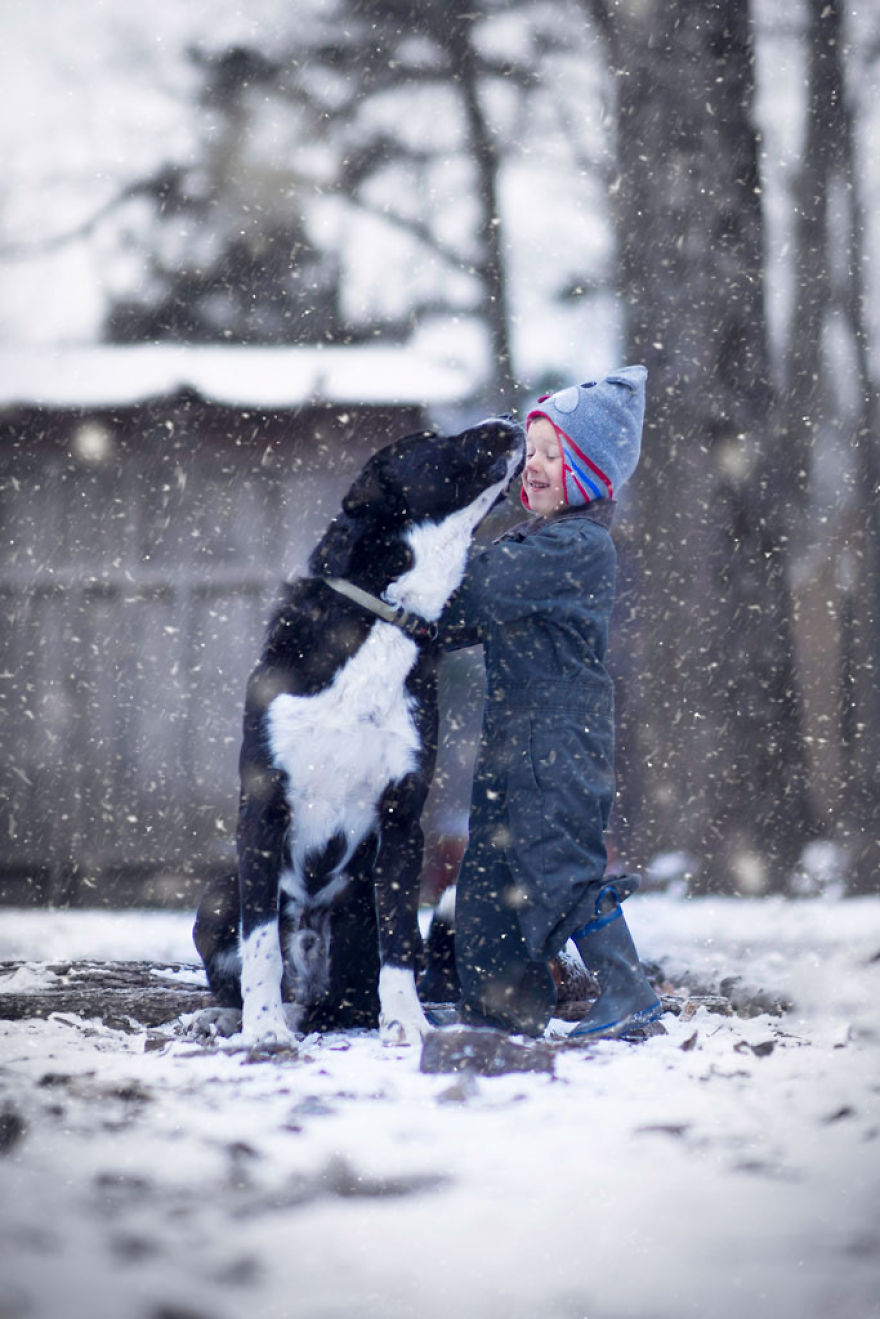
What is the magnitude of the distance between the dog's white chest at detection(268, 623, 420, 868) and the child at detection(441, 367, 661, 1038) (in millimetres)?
226

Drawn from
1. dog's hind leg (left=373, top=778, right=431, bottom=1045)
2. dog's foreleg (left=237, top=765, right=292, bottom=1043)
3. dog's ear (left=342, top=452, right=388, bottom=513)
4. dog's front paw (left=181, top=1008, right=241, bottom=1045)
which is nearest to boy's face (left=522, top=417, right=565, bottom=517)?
dog's ear (left=342, top=452, right=388, bottom=513)

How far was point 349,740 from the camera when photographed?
101 inches

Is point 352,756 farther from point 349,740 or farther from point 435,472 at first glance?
point 435,472

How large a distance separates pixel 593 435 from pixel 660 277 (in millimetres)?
2888

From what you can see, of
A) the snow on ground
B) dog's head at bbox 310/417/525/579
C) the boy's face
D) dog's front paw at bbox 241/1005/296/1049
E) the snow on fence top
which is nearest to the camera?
the snow on ground

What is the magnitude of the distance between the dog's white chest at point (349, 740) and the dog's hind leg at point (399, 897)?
0.17 ft

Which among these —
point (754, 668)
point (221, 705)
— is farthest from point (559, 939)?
point (221, 705)

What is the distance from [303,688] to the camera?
2.58 meters

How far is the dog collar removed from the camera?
2609mm

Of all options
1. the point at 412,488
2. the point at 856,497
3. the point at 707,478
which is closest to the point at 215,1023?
the point at 412,488

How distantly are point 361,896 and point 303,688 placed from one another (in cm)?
56

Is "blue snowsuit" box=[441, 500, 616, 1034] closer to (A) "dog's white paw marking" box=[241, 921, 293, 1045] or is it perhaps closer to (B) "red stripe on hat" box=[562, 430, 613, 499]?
(B) "red stripe on hat" box=[562, 430, 613, 499]

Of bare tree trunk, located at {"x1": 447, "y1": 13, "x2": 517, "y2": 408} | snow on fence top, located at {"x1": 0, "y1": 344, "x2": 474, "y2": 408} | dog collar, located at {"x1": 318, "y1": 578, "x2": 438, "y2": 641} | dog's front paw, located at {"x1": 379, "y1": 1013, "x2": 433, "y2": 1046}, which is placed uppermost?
bare tree trunk, located at {"x1": 447, "y1": 13, "x2": 517, "y2": 408}

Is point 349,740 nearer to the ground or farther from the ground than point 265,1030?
farther from the ground
